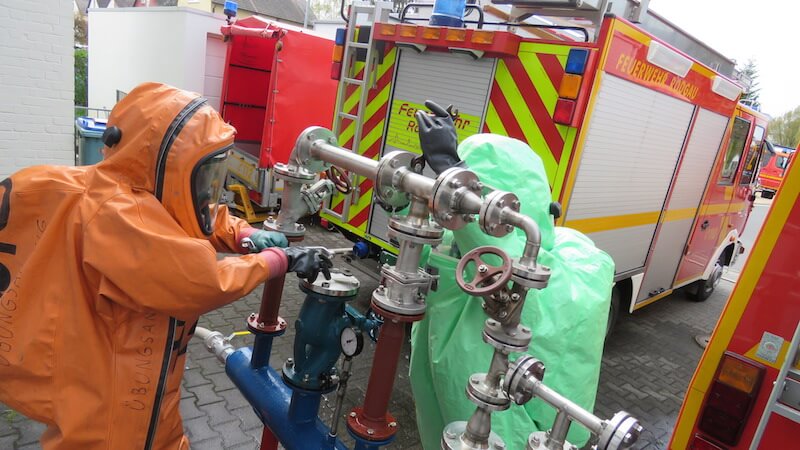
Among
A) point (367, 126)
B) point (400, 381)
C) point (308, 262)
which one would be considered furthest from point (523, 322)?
point (367, 126)

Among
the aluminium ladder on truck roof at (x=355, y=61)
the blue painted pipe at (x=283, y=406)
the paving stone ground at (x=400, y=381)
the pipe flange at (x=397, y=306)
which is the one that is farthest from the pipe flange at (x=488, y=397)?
the aluminium ladder on truck roof at (x=355, y=61)

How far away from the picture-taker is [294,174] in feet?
5.76

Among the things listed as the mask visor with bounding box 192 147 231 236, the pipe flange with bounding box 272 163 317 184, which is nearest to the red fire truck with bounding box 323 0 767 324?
the pipe flange with bounding box 272 163 317 184

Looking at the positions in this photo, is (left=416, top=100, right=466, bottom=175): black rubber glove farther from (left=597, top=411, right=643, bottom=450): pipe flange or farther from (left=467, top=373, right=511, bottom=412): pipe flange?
(left=597, top=411, right=643, bottom=450): pipe flange

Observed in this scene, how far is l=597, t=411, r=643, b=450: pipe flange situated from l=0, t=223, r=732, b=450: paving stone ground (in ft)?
6.88

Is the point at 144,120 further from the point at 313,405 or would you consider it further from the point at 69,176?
the point at 313,405

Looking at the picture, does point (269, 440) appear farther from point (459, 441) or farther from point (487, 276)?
point (487, 276)

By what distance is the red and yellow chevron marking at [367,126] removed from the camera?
395cm

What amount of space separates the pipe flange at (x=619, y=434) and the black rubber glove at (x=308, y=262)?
3.29ft

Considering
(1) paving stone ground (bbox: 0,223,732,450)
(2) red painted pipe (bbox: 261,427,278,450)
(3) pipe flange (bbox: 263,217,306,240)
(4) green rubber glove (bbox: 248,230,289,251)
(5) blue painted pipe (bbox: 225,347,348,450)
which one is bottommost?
(1) paving stone ground (bbox: 0,223,732,450)

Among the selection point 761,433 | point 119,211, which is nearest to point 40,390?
point 119,211

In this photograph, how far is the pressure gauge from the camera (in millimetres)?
1714

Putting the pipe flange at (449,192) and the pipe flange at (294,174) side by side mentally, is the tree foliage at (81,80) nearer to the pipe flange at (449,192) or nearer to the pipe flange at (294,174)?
the pipe flange at (294,174)

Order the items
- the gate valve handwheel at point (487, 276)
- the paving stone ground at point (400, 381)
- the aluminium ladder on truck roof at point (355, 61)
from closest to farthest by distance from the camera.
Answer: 1. the gate valve handwheel at point (487, 276)
2. the paving stone ground at point (400, 381)
3. the aluminium ladder on truck roof at point (355, 61)
